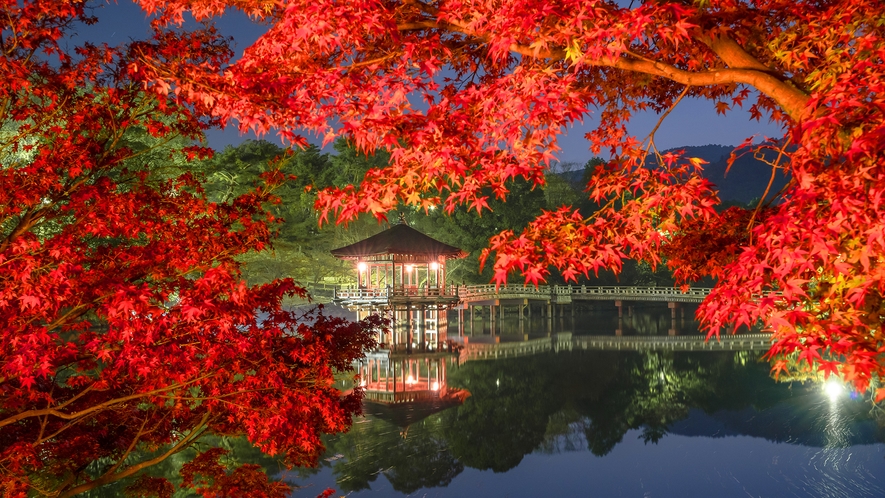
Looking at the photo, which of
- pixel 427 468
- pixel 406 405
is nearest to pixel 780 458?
pixel 427 468

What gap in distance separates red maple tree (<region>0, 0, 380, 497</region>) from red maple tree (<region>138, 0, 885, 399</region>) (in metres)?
0.55

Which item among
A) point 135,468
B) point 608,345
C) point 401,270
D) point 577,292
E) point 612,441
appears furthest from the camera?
point 577,292

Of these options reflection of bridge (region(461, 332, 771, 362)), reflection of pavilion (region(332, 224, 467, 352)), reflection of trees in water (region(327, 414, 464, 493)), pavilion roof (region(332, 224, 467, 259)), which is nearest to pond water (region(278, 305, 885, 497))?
reflection of trees in water (region(327, 414, 464, 493))

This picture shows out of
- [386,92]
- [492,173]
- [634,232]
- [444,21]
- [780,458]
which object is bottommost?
[780,458]

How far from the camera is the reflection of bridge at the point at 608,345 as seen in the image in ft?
63.7

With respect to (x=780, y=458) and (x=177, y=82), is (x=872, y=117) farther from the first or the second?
(x=780, y=458)

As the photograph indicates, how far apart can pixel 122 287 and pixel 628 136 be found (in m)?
2.83

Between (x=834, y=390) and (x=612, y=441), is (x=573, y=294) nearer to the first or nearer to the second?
(x=834, y=390)

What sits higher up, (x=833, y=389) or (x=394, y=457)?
(x=833, y=389)

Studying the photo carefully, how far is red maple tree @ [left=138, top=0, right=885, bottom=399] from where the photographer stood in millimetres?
2186

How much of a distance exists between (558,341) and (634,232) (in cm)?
1940

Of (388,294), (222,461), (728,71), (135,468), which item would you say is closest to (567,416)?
(222,461)

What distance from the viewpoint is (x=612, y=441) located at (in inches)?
423

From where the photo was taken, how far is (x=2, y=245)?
3641 millimetres
